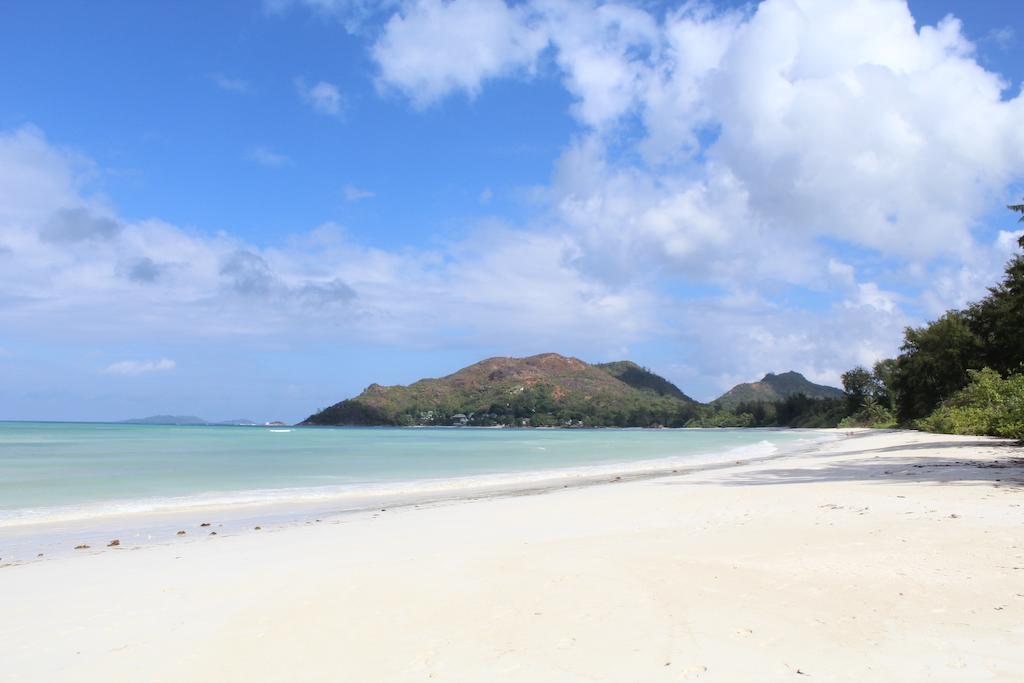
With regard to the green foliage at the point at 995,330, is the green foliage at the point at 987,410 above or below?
below

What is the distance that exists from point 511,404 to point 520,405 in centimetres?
224

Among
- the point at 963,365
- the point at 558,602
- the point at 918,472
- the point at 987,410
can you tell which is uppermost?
the point at 963,365

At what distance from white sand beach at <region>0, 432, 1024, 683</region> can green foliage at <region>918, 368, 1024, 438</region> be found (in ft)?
36.4

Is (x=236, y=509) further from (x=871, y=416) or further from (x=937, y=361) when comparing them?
(x=871, y=416)

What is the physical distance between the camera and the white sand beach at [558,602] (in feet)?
13.3

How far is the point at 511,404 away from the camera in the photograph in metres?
151

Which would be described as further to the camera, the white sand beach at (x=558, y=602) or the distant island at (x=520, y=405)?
the distant island at (x=520, y=405)

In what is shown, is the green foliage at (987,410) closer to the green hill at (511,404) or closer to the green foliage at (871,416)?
the green foliage at (871,416)

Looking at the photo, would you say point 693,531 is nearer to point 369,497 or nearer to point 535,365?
point 369,497

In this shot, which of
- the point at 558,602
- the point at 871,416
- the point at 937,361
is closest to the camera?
the point at 558,602

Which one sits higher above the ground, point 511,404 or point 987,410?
point 511,404

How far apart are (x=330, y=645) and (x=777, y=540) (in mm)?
5181

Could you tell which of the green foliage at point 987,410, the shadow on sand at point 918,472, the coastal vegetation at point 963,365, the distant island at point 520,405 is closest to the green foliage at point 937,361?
the coastal vegetation at point 963,365

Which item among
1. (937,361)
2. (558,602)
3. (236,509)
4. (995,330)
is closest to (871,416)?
(937,361)
